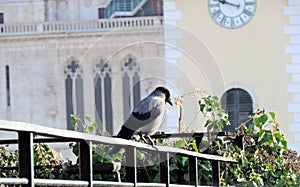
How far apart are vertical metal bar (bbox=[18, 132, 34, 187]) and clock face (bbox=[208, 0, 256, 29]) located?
71.5 feet

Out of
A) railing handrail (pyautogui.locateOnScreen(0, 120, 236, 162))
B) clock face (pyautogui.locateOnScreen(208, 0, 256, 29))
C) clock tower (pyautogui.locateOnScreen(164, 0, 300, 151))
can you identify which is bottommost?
railing handrail (pyautogui.locateOnScreen(0, 120, 236, 162))

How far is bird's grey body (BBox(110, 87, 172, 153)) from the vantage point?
7.36 m

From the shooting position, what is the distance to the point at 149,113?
25.2 ft

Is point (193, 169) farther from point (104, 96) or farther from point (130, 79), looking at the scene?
point (130, 79)

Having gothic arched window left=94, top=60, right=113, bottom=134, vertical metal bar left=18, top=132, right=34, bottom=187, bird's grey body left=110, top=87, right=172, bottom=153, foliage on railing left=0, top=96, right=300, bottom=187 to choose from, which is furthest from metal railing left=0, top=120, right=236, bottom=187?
gothic arched window left=94, top=60, right=113, bottom=134

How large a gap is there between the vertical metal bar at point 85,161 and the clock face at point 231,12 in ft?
69.4

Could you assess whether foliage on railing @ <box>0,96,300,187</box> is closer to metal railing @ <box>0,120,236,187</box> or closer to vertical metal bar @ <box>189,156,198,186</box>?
vertical metal bar @ <box>189,156,198,186</box>

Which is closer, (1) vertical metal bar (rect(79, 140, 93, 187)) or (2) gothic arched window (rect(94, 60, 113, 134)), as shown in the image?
(1) vertical metal bar (rect(79, 140, 93, 187))

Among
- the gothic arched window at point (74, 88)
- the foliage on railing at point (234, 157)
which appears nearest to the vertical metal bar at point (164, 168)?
the foliage on railing at point (234, 157)

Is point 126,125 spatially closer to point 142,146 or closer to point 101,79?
point 142,146

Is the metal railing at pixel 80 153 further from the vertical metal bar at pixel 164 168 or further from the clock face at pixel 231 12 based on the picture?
the clock face at pixel 231 12

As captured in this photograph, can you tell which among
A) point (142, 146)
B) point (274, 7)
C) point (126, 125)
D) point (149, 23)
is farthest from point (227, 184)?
point (149, 23)

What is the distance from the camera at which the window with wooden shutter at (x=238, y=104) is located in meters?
27.7

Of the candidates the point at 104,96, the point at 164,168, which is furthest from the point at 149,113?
the point at 104,96
